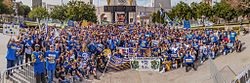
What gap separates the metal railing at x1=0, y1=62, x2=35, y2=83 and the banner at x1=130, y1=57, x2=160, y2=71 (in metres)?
9.46

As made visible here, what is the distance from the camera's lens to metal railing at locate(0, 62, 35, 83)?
1100 centimetres

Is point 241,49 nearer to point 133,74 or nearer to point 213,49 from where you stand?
point 213,49

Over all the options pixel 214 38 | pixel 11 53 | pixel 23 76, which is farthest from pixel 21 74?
pixel 214 38

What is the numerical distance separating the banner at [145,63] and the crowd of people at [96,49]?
0.39 meters

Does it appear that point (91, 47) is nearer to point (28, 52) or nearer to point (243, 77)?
point (28, 52)

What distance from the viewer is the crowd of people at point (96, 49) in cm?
1402

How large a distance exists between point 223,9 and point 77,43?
47038 mm

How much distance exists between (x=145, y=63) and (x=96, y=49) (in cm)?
321

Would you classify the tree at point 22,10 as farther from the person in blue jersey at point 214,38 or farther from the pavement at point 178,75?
the pavement at point 178,75

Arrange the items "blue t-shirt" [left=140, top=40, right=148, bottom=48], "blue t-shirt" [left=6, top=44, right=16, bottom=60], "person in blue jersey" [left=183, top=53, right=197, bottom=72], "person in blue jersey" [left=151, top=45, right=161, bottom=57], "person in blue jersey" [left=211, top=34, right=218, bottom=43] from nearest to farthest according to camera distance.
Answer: "blue t-shirt" [left=6, top=44, right=16, bottom=60], "person in blue jersey" [left=183, top=53, right=197, bottom=72], "person in blue jersey" [left=151, top=45, right=161, bottom=57], "blue t-shirt" [left=140, top=40, right=148, bottom=48], "person in blue jersey" [left=211, top=34, right=218, bottom=43]

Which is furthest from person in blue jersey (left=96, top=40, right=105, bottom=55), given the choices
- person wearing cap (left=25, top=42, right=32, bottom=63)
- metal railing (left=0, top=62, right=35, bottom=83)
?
metal railing (left=0, top=62, right=35, bottom=83)

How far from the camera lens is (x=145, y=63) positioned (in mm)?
21250

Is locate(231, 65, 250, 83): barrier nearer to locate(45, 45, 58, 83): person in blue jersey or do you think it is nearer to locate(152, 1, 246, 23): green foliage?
locate(45, 45, 58, 83): person in blue jersey

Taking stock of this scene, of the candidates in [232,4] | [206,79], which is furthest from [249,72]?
[232,4]
